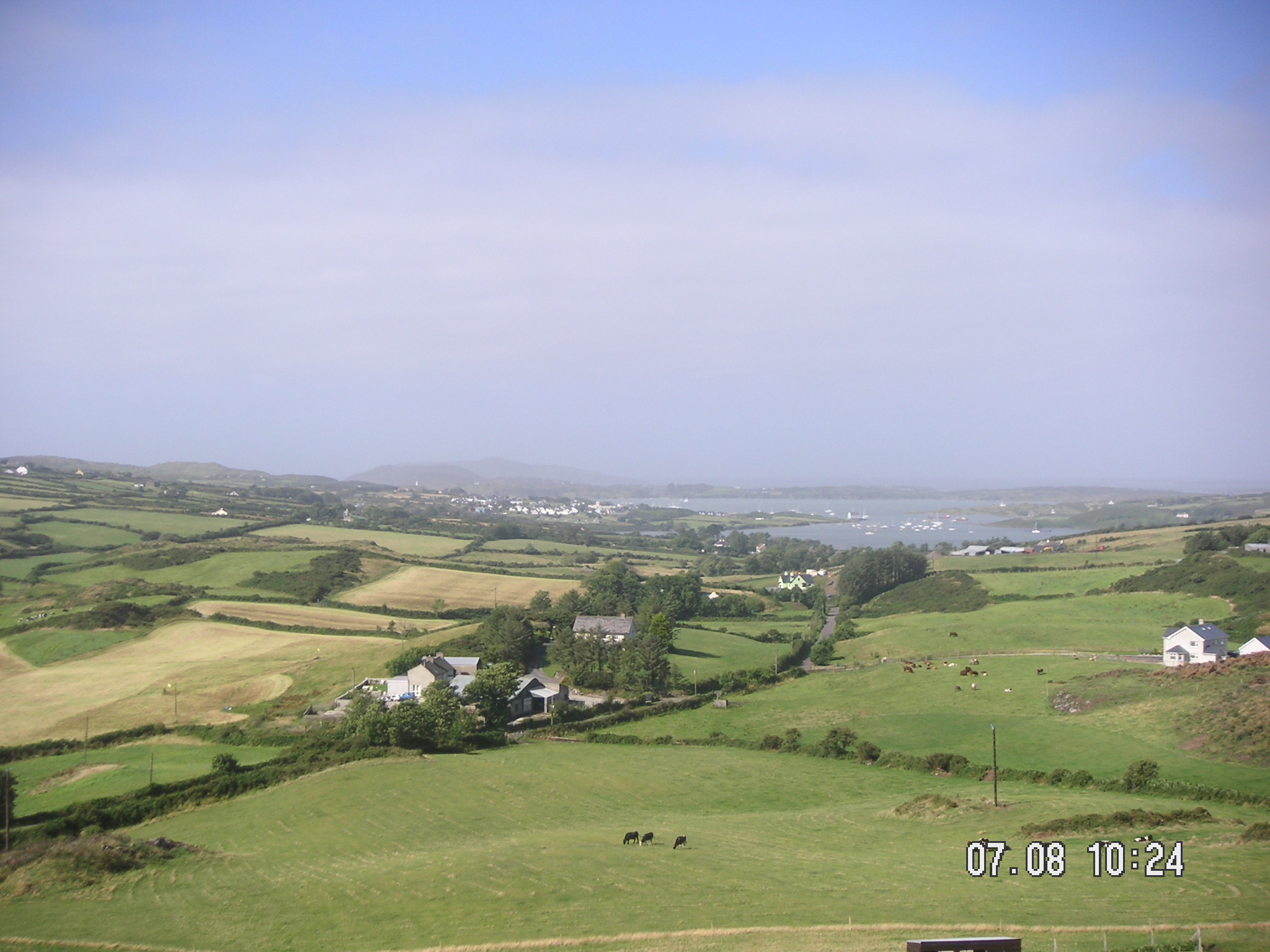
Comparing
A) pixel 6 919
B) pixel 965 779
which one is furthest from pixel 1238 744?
pixel 6 919

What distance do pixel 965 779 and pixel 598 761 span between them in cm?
1599

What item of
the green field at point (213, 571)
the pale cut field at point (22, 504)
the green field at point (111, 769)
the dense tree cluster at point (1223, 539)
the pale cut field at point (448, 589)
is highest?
the dense tree cluster at point (1223, 539)

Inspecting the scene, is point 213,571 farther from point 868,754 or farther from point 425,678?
point 868,754

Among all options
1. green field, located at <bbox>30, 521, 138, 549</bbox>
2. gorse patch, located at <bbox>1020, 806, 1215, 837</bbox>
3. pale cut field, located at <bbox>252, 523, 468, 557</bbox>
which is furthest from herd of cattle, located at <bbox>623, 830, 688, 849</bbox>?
green field, located at <bbox>30, 521, 138, 549</bbox>

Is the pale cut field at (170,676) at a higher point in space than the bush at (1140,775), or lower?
lower

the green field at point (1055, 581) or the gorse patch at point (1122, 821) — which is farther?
the green field at point (1055, 581)

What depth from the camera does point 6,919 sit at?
22.6 metres

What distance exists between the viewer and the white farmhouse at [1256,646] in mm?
48375

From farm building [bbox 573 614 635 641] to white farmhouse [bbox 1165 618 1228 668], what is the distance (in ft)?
112

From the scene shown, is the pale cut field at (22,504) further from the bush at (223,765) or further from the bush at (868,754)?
the bush at (868,754)

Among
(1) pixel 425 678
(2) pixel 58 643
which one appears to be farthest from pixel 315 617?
(1) pixel 425 678

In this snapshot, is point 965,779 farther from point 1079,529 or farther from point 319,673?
point 1079,529

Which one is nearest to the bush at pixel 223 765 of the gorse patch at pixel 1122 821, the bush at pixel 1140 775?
the gorse patch at pixel 1122 821

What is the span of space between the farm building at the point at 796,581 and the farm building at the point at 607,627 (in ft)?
132
